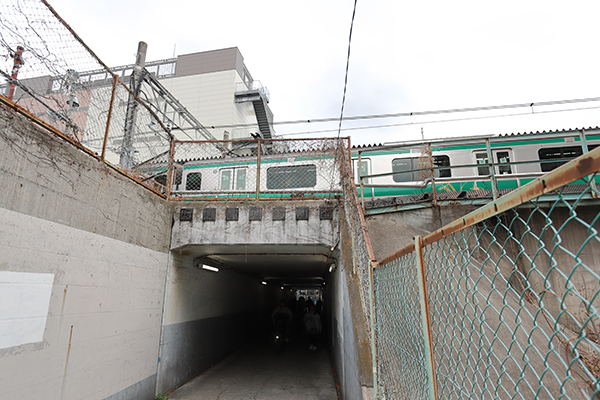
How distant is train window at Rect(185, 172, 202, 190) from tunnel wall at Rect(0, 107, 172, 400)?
5050 mm

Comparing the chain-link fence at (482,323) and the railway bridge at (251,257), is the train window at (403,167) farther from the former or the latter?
the chain-link fence at (482,323)

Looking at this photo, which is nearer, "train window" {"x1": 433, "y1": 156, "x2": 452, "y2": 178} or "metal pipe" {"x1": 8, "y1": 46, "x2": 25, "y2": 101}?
"metal pipe" {"x1": 8, "y1": 46, "x2": 25, "y2": 101}

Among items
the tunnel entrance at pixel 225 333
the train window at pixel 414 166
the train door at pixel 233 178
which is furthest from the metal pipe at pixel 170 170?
the train window at pixel 414 166

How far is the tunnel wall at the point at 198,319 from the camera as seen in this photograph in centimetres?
709

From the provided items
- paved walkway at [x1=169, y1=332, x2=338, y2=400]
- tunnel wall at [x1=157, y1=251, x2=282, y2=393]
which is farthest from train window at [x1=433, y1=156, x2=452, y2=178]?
tunnel wall at [x1=157, y1=251, x2=282, y2=393]

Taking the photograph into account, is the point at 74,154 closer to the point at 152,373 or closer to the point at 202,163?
the point at 152,373

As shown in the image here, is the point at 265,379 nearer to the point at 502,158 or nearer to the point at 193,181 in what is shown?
the point at 193,181

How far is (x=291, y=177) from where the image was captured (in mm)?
10250

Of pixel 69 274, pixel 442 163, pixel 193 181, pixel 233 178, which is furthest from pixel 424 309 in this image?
pixel 193 181

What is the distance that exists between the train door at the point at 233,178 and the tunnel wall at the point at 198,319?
2.63m

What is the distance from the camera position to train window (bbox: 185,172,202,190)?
448 inches

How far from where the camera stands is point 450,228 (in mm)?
1740

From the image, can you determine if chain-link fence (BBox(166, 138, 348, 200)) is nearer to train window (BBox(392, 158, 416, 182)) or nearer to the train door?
the train door

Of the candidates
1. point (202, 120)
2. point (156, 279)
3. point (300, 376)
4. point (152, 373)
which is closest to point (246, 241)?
point (156, 279)
